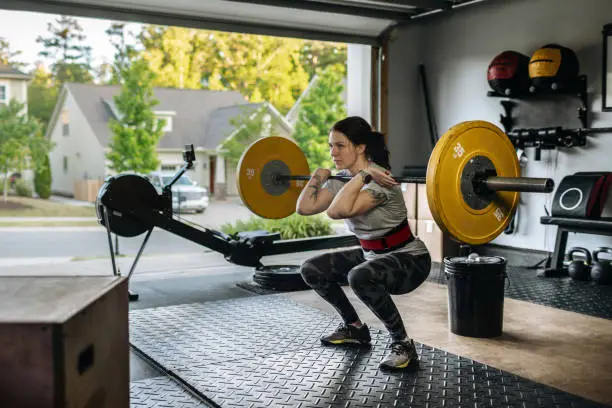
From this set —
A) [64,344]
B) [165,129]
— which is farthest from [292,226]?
[64,344]

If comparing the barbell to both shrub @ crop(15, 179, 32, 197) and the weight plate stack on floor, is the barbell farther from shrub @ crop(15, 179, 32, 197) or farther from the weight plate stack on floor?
shrub @ crop(15, 179, 32, 197)

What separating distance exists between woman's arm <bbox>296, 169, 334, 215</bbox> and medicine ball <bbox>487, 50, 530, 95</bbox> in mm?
3261

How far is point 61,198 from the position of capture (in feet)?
26.6

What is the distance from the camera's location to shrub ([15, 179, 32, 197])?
7.54 m

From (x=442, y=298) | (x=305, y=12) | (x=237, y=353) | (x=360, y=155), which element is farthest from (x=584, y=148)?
(x=237, y=353)

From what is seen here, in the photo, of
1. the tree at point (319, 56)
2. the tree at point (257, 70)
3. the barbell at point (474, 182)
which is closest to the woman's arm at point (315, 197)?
the barbell at point (474, 182)

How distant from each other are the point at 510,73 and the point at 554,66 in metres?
0.45

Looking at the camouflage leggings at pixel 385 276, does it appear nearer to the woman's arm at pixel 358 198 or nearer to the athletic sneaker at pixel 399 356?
the athletic sneaker at pixel 399 356

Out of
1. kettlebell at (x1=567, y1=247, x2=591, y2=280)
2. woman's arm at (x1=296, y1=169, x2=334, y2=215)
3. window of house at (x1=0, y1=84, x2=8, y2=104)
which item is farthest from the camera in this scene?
window of house at (x1=0, y1=84, x2=8, y2=104)

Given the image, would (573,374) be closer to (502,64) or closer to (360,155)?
(360,155)

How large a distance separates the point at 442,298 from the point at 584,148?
2165mm

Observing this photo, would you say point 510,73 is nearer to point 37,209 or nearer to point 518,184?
point 518,184

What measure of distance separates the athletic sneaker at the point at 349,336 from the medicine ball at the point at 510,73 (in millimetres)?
→ 3404

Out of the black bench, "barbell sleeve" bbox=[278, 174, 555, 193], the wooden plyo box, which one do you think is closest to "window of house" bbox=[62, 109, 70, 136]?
the black bench
